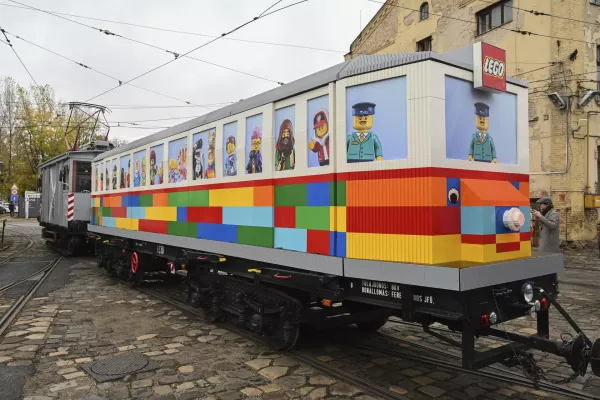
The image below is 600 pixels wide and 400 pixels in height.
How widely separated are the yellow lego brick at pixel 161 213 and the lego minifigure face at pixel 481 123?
4.81 metres

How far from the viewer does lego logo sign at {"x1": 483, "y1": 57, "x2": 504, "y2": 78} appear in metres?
4.09

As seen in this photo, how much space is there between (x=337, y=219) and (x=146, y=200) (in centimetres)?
513

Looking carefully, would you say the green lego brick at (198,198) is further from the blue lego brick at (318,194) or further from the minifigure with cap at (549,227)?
the minifigure with cap at (549,227)

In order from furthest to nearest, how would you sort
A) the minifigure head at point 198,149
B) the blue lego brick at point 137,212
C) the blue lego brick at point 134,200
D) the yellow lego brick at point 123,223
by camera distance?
the yellow lego brick at point 123,223 < the blue lego brick at point 134,200 < the blue lego brick at point 137,212 < the minifigure head at point 198,149

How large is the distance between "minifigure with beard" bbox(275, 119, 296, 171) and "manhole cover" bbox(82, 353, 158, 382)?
2.64 metres

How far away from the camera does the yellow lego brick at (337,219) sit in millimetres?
4289

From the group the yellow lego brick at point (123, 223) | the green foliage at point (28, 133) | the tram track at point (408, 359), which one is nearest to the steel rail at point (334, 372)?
the tram track at point (408, 359)

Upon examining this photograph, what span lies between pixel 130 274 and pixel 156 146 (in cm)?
331

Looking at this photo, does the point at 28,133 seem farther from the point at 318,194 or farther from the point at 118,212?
the point at 318,194

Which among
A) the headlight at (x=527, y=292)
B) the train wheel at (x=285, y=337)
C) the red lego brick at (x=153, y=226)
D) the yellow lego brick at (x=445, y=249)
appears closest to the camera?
the yellow lego brick at (x=445, y=249)

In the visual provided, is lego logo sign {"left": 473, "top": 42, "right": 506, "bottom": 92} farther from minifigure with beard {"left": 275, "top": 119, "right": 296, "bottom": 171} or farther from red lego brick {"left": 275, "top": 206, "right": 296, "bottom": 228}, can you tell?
red lego brick {"left": 275, "top": 206, "right": 296, "bottom": 228}

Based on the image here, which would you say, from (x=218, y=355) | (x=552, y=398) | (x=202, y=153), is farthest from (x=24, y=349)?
(x=552, y=398)

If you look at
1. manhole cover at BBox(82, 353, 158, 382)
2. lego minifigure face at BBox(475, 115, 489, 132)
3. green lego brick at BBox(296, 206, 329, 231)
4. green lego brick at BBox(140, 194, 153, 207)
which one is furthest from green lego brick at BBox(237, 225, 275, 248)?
green lego brick at BBox(140, 194, 153, 207)

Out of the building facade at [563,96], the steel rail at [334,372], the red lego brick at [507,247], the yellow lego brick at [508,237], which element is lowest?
the steel rail at [334,372]
